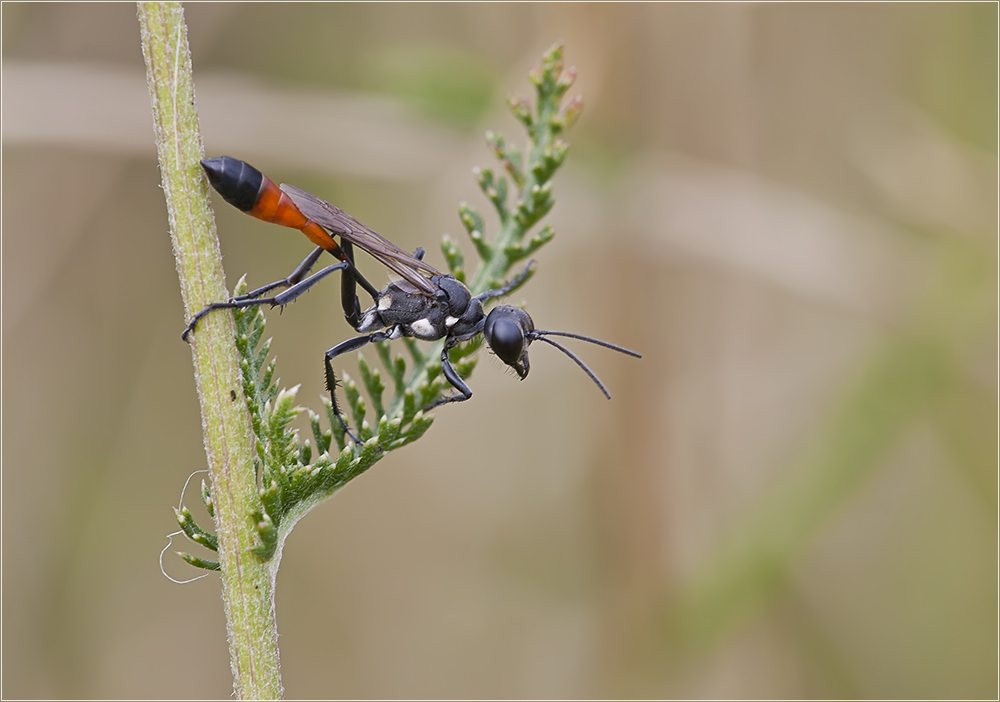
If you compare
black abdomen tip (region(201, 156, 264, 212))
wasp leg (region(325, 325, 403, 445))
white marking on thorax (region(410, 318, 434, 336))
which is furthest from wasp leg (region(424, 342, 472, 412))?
black abdomen tip (region(201, 156, 264, 212))

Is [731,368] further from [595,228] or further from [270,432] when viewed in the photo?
[270,432]

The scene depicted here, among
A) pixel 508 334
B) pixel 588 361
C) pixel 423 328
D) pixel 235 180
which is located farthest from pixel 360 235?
pixel 588 361

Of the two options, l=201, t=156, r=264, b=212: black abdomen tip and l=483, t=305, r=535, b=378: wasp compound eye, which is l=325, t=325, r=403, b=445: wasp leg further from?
l=201, t=156, r=264, b=212: black abdomen tip

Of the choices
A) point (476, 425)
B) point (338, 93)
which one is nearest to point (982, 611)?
point (476, 425)

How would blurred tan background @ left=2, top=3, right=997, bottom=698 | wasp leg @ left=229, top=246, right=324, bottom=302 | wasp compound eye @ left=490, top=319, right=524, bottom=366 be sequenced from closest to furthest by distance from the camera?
wasp leg @ left=229, top=246, right=324, bottom=302 → wasp compound eye @ left=490, top=319, right=524, bottom=366 → blurred tan background @ left=2, top=3, right=997, bottom=698

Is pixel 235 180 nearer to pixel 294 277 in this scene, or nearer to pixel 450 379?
pixel 294 277

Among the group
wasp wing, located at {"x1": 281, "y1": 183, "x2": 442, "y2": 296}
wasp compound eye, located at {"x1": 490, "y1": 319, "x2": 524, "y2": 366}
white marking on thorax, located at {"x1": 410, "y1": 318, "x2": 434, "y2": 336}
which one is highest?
wasp wing, located at {"x1": 281, "y1": 183, "x2": 442, "y2": 296}
